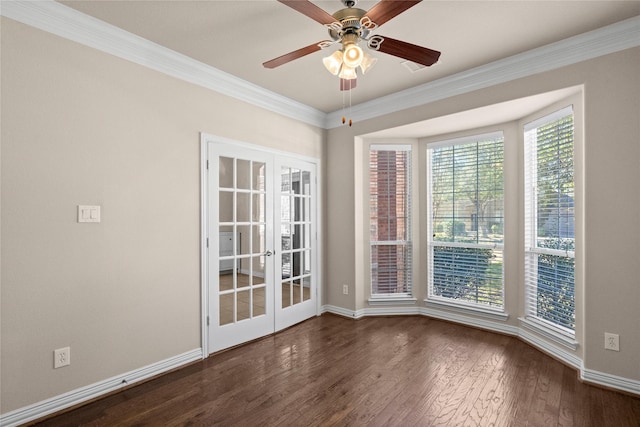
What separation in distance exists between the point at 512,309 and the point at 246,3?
3848 millimetres

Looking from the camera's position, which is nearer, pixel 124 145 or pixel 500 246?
pixel 124 145

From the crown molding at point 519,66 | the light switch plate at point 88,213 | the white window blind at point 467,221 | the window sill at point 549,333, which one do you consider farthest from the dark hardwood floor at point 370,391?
the crown molding at point 519,66

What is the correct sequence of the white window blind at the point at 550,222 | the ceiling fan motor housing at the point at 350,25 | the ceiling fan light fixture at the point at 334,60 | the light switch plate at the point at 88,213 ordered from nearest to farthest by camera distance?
1. the ceiling fan motor housing at the point at 350,25
2. the ceiling fan light fixture at the point at 334,60
3. the light switch plate at the point at 88,213
4. the white window blind at the point at 550,222

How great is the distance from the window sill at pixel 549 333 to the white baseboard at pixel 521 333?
2.2 inches

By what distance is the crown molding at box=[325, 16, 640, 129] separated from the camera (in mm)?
2381

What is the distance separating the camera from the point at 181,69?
283cm

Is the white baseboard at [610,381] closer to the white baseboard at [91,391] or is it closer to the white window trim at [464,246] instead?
the white window trim at [464,246]

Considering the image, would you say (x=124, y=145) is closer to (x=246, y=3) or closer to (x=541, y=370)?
(x=246, y=3)

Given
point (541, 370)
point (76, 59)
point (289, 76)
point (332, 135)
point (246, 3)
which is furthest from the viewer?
point (332, 135)

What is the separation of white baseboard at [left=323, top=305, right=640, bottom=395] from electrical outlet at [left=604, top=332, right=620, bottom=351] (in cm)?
21

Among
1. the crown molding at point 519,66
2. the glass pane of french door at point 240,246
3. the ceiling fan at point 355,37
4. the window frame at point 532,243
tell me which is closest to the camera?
the ceiling fan at point 355,37

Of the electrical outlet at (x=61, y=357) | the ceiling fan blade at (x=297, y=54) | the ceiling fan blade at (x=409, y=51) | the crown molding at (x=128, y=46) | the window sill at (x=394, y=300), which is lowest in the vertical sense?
the window sill at (x=394, y=300)

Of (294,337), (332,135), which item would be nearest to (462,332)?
(294,337)

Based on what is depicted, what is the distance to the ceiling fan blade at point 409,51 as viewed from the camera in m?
1.89
